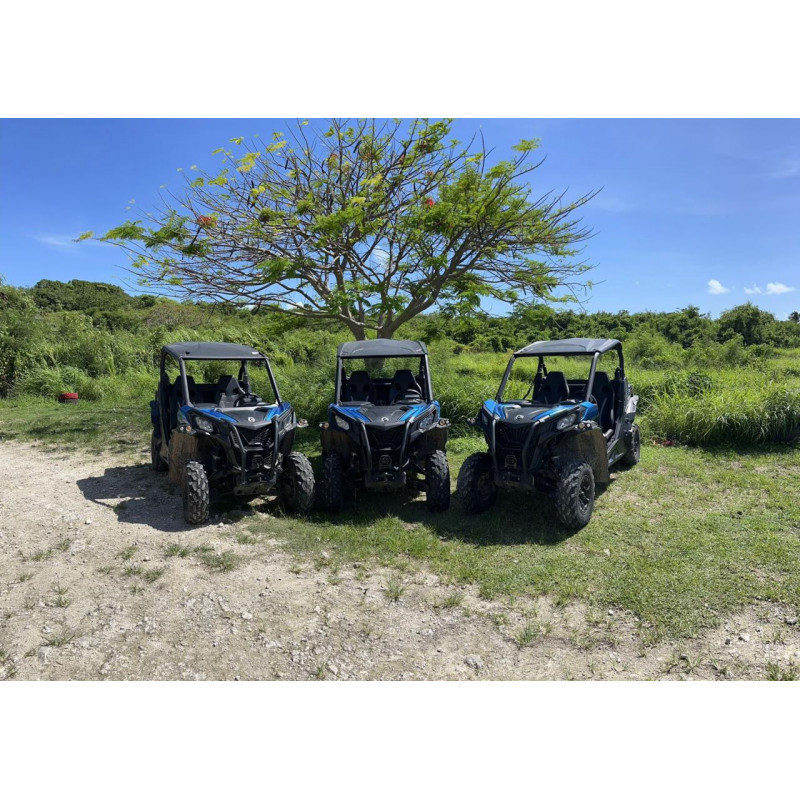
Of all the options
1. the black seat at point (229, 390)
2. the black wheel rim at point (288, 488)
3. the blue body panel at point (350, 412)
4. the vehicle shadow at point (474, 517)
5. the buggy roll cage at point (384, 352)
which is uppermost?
the buggy roll cage at point (384, 352)

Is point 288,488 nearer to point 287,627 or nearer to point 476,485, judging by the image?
point 476,485

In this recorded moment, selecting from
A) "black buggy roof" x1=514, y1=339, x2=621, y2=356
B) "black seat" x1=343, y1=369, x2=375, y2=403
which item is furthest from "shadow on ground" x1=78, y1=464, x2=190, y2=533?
"black buggy roof" x1=514, y1=339, x2=621, y2=356

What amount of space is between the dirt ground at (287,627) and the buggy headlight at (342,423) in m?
1.42

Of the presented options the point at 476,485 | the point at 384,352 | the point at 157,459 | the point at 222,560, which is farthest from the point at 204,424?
the point at 476,485

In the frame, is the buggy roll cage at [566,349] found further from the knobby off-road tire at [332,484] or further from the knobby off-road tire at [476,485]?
the knobby off-road tire at [332,484]

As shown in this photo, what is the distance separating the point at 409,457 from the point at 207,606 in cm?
252

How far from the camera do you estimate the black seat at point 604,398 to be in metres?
6.94

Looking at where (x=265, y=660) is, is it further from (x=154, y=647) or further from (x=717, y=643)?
(x=717, y=643)

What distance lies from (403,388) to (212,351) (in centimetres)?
221

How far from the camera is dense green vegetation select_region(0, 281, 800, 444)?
9094mm

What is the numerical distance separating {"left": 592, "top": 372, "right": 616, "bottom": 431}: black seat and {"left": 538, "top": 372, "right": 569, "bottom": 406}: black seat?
38 cm

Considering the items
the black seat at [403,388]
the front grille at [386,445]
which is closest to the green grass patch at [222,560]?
the front grille at [386,445]

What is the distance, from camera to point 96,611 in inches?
156

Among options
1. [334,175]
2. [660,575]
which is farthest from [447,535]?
[334,175]
